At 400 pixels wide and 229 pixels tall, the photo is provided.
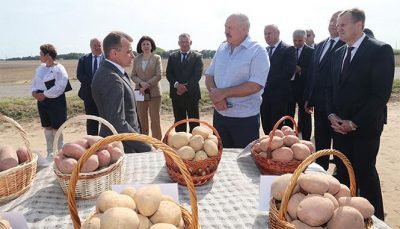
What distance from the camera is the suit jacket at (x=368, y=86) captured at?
9.11 ft

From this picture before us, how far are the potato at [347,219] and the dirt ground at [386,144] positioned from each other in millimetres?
2200

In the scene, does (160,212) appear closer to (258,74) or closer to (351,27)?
(258,74)

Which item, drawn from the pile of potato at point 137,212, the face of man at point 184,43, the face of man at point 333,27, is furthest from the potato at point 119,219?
the face of man at point 184,43

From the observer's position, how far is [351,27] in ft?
9.55

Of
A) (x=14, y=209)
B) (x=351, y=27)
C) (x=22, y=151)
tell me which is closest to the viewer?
(x=14, y=209)

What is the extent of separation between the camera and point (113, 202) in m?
1.20

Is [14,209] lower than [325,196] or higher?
lower

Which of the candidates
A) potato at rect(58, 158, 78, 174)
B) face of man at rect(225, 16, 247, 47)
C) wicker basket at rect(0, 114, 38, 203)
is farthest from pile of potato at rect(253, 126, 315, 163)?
wicker basket at rect(0, 114, 38, 203)

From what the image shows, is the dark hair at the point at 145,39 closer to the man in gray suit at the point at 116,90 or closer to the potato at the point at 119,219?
the man in gray suit at the point at 116,90

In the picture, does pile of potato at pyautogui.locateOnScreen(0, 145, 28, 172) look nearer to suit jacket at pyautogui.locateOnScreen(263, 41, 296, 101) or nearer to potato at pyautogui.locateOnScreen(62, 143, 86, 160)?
potato at pyautogui.locateOnScreen(62, 143, 86, 160)

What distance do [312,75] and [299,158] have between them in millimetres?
2792

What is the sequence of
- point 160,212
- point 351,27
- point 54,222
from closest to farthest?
point 160,212, point 54,222, point 351,27

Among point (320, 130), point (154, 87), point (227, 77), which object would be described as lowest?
point (320, 130)

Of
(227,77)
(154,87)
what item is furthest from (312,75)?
(154,87)
